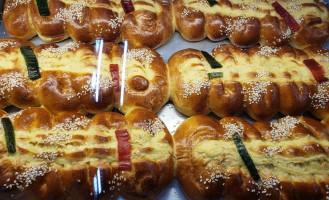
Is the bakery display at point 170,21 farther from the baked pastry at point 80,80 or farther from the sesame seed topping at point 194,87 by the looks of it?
the sesame seed topping at point 194,87

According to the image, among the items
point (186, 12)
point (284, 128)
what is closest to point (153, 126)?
point (284, 128)

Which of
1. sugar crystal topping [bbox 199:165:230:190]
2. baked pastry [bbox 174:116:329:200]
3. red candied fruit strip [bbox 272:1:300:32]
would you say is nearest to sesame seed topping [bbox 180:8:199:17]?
red candied fruit strip [bbox 272:1:300:32]

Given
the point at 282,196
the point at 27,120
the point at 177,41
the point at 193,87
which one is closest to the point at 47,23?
the point at 27,120

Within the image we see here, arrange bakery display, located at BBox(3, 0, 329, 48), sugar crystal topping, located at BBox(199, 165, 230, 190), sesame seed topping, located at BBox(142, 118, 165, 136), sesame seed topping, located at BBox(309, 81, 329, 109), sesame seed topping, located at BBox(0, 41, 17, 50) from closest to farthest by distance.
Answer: sugar crystal topping, located at BBox(199, 165, 230, 190) → sesame seed topping, located at BBox(142, 118, 165, 136) → sesame seed topping, located at BBox(0, 41, 17, 50) → sesame seed topping, located at BBox(309, 81, 329, 109) → bakery display, located at BBox(3, 0, 329, 48)

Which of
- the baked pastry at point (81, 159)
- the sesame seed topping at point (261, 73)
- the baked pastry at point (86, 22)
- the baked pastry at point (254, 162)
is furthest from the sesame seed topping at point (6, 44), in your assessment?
the sesame seed topping at point (261, 73)

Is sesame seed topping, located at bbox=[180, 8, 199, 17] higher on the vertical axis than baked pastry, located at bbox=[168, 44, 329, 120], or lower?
higher

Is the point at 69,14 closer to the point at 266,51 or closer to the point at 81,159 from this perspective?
the point at 81,159

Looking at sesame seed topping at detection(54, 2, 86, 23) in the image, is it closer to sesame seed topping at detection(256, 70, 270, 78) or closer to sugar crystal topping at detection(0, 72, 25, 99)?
sugar crystal topping at detection(0, 72, 25, 99)
